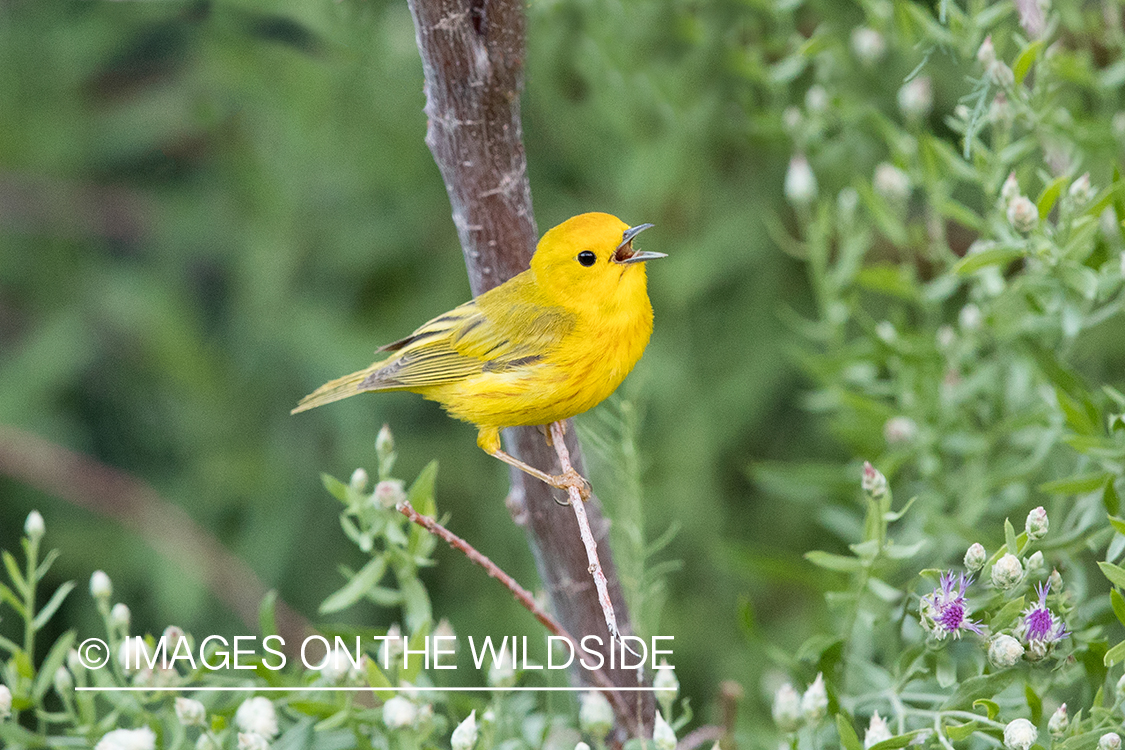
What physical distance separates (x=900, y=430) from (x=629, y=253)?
595 mm

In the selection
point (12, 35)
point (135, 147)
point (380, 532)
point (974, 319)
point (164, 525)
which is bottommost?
point (380, 532)

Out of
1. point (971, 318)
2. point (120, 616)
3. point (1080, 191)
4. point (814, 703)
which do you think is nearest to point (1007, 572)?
point (814, 703)

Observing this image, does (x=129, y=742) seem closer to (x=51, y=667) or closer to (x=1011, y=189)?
(x=51, y=667)

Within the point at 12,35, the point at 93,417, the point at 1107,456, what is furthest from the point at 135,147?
the point at 1107,456

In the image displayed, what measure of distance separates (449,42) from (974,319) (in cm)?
78

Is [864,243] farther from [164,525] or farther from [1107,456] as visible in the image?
[164,525]

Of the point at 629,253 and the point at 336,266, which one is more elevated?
the point at 336,266

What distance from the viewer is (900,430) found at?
132 cm

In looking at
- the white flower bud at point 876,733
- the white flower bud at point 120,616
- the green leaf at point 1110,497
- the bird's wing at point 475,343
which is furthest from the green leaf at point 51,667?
the green leaf at point 1110,497

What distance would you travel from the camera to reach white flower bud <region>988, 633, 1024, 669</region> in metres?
0.83

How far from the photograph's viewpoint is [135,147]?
2.17m

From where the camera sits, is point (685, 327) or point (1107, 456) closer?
point (1107, 456)

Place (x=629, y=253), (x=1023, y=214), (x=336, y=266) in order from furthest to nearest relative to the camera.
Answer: (x=336, y=266), (x=1023, y=214), (x=629, y=253)

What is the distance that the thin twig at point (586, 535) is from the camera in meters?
0.73
